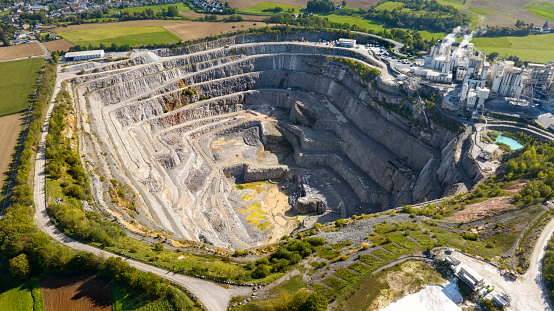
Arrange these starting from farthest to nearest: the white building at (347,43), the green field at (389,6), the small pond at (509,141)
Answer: the green field at (389,6)
the white building at (347,43)
the small pond at (509,141)

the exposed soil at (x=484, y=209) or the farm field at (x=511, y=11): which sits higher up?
the farm field at (x=511, y=11)

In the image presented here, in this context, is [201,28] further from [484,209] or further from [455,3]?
[484,209]

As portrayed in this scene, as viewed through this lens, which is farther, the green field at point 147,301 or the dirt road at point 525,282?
the green field at point 147,301

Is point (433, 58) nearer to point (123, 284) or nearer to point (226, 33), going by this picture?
point (226, 33)

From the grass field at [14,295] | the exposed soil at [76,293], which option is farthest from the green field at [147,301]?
the grass field at [14,295]

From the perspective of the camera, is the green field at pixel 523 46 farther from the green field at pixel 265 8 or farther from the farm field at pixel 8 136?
the farm field at pixel 8 136

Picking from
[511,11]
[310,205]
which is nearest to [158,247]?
[310,205]

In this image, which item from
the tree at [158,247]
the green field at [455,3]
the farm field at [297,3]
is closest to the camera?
the tree at [158,247]
